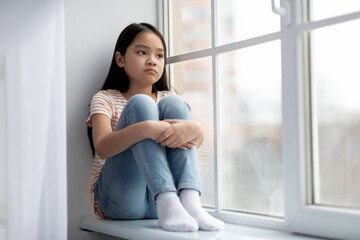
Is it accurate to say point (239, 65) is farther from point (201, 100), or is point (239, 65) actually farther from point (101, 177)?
point (101, 177)

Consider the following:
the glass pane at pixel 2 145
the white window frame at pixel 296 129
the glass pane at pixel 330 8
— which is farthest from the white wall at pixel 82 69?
the glass pane at pixel 330 8

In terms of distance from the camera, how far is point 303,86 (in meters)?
1.20

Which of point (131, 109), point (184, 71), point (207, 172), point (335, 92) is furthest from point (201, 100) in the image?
point (335, 92)

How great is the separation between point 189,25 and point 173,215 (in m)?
0.85

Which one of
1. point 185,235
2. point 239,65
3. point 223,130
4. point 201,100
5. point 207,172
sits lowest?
point 185,235

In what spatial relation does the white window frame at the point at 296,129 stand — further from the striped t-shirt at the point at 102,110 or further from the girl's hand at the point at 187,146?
the striped t-shirt at the point at 102,110

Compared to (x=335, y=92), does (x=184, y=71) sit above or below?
above

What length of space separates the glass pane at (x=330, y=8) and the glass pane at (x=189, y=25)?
0.47m

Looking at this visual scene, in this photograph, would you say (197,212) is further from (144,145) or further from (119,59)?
(119,59)

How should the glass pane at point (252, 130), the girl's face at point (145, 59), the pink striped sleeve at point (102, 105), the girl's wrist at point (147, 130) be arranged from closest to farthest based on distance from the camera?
1. the girl's wrist at point (147, 130)
2. the glass pane at point (252, 130)
3. the pink striped sleeve at point (102, 105)
4. the girl's face at point (145, 59)

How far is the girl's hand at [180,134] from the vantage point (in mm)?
1209

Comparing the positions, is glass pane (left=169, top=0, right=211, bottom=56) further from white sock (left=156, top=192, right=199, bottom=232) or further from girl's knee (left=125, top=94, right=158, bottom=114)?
white sock (left=156, top=192, right=199, bottom=232)

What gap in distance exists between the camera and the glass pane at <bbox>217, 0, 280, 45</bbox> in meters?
1.34

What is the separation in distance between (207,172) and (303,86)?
1.73ft
